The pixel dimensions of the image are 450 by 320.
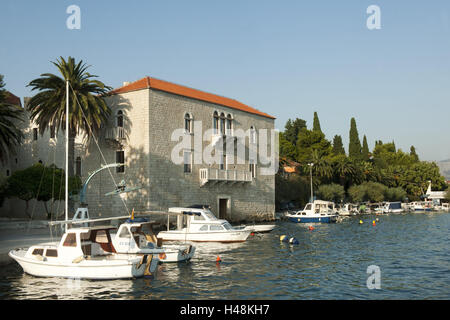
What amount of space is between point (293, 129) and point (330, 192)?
106ft

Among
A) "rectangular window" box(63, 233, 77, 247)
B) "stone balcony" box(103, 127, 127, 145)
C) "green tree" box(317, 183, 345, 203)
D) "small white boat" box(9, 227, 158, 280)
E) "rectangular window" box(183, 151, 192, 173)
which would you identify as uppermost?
"stone balcony" box(103, 127, 127, 145)

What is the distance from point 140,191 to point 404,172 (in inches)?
3095

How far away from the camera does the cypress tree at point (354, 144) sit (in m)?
92.3

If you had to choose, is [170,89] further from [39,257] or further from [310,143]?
[310,143]

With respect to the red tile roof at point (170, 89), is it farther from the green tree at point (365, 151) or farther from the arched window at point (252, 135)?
the green tree at point (365, 151)

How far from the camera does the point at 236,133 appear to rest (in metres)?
46.8

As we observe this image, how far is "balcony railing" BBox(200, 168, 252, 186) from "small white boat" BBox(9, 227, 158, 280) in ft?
74.7

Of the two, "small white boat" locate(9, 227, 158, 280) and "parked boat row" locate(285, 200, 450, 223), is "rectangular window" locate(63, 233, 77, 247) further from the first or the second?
"parked boat row" locate(285, 200, 450, 223)

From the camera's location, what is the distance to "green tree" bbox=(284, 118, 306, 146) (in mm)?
99875

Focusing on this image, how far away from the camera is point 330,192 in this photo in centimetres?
6981

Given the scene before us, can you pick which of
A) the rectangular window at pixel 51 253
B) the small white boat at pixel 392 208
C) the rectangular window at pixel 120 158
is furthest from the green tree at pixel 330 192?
the rectangular window at pixel 51 253

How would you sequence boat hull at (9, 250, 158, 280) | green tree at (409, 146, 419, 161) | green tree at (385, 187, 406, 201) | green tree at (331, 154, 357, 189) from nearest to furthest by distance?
boat hull at (9, 250, 158, 280)
green tree at (331, 154, 357, 189)
green tree at (385, 187, 406, 201)
green tree at (409, 146, 419, 161)

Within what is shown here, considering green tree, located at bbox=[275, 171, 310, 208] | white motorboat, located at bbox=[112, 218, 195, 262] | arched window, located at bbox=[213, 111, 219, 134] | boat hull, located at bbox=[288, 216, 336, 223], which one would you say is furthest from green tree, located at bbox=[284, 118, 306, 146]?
white motorboat, located at bbox=[112, 218, 195, 262]
